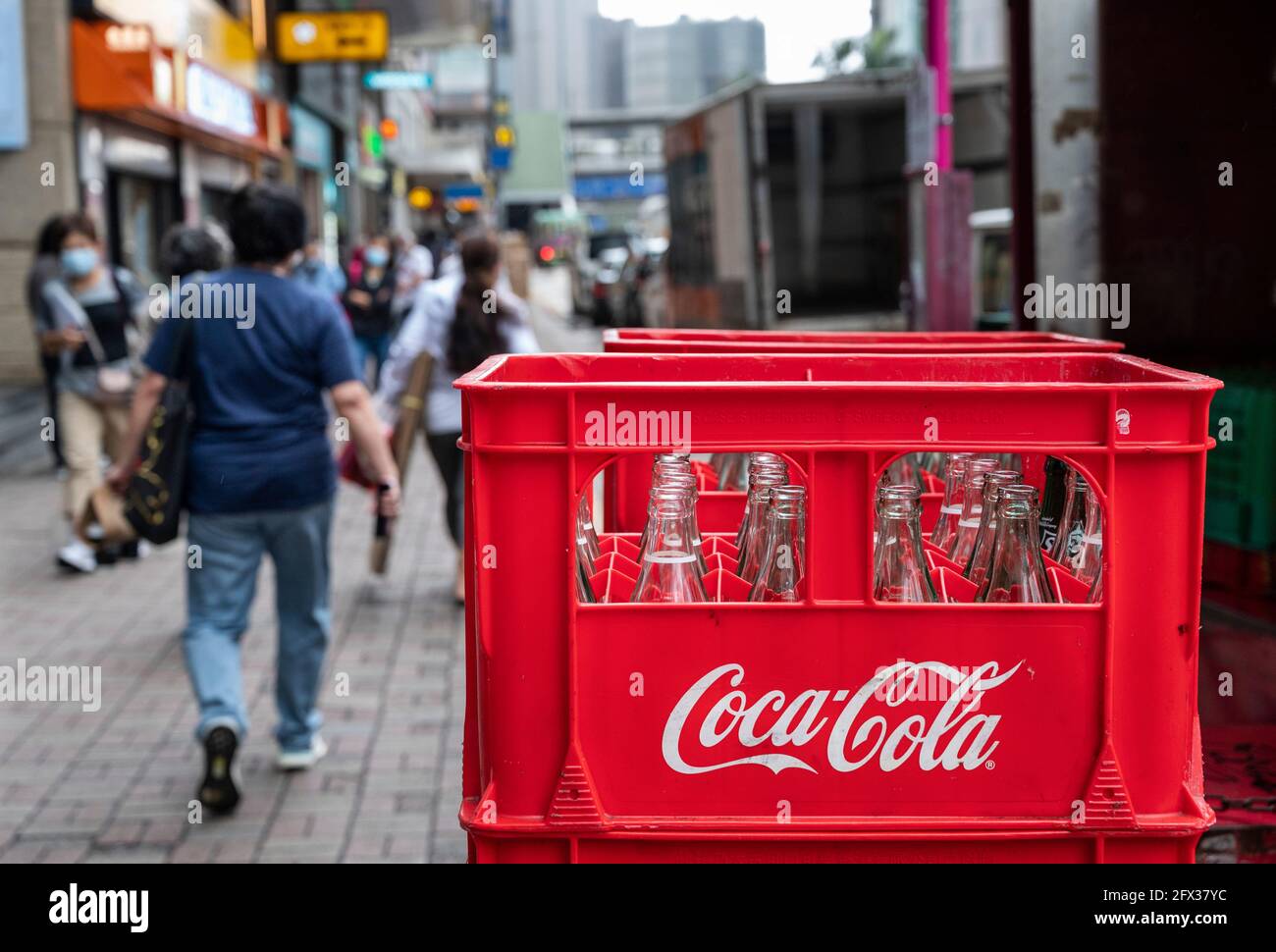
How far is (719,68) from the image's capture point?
125 metres

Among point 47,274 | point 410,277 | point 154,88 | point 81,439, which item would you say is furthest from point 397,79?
point 81,439

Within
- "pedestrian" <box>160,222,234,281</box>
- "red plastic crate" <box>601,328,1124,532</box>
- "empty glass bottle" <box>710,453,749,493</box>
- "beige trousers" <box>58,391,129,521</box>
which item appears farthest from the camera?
"beige trousers" <box>58,391,129,521</box>

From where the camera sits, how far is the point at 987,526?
2004 millimetres

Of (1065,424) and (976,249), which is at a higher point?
(976,249)

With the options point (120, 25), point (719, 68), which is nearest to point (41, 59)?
point (120, 25)

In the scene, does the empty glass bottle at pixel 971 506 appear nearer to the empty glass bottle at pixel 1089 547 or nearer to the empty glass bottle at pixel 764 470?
the empty glass bottle at pixel 1089 547

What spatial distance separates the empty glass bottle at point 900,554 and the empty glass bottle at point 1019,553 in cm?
10

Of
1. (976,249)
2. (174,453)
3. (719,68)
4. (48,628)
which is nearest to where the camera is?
(174,453)

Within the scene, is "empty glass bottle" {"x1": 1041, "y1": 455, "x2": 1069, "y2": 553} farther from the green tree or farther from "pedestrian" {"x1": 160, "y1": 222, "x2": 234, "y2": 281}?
the green tree

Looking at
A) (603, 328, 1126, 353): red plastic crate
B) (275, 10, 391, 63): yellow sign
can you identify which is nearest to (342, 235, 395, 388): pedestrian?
(275, 10, 391, 63): yellow sign

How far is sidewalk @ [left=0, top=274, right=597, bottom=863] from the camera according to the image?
4.64 m

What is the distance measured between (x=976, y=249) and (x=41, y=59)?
30.8ft

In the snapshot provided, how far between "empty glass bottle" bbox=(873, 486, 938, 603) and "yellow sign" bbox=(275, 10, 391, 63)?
21378 mm
